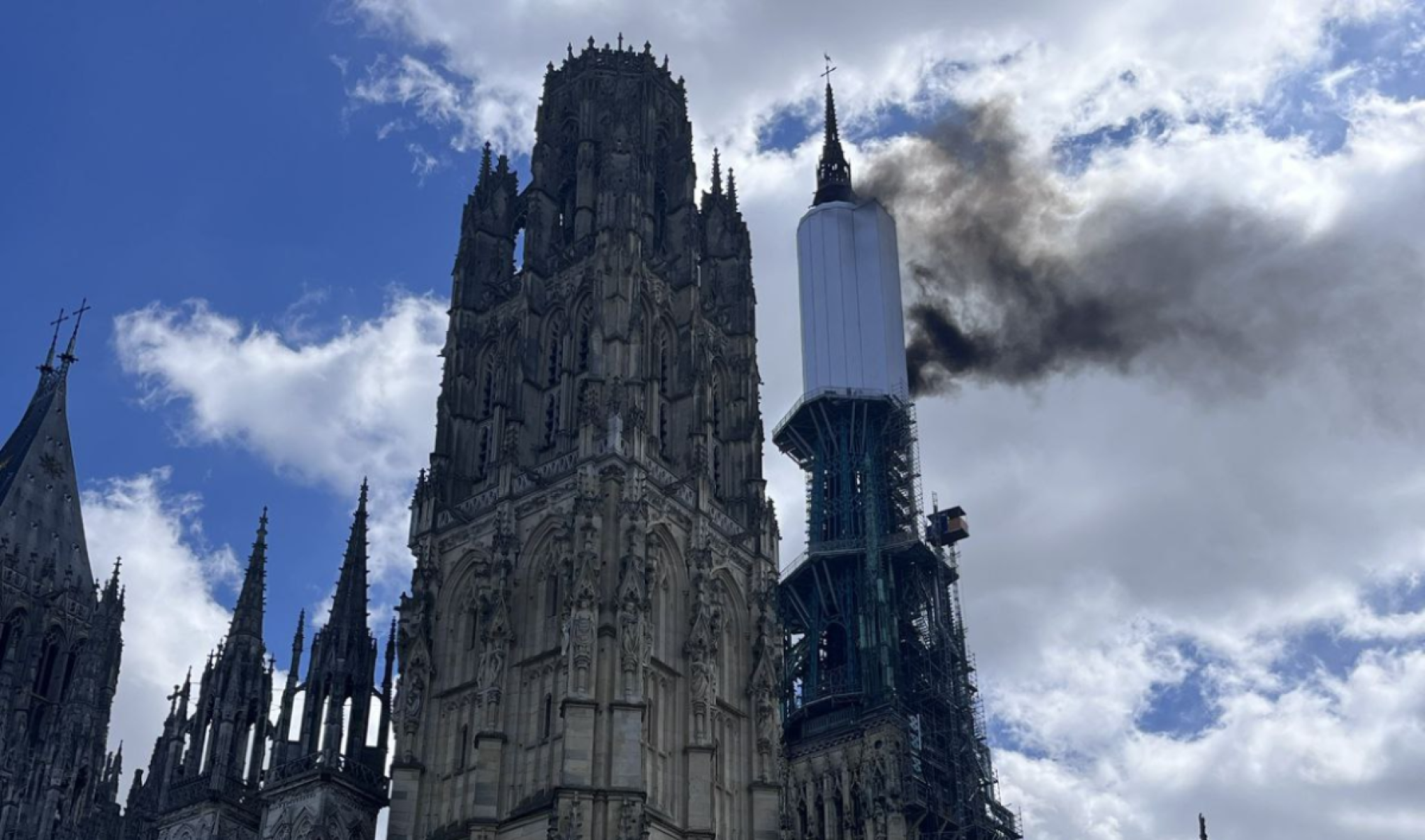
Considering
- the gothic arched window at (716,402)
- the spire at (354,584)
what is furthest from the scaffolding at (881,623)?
the spire at (354,584)

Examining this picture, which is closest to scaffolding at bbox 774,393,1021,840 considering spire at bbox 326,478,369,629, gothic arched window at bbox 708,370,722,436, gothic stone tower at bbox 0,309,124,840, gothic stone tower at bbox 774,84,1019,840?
gothic stone tower at bbox 774,84,1019,840

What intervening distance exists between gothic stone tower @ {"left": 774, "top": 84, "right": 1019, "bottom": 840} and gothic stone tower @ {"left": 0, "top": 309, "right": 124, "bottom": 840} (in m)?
34.2

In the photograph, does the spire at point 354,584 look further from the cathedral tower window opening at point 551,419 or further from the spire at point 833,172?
the spire at point 833,172

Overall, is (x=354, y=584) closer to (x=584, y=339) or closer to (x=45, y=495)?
(x=584, y=339)

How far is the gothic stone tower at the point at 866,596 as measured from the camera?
81.5 m

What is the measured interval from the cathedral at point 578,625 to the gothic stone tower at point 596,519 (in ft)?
0.37

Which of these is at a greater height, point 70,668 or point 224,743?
point 70,668

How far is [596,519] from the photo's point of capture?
58.3 meters

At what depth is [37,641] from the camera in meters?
84.5

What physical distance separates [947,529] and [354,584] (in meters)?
38.3

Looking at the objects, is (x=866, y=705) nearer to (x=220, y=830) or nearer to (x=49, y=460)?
(x=220, y=830)

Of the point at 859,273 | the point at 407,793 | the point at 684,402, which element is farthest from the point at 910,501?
the point at 407,793

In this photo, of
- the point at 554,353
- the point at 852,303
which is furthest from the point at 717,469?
the point at 852,303

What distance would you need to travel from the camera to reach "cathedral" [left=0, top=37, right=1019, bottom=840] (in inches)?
2238
